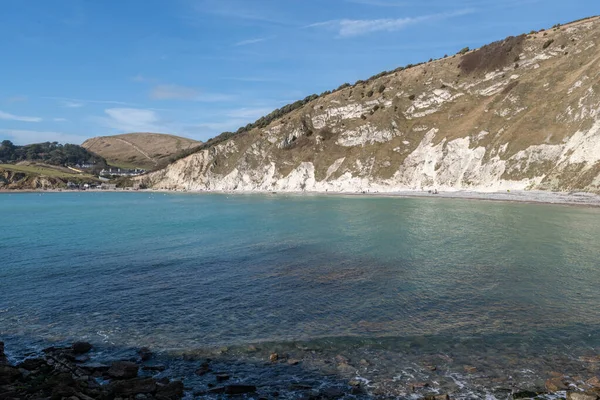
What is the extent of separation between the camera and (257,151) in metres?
132

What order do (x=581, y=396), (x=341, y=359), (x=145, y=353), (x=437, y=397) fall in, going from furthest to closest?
(x=145, y=353)
(x=341, y=359)
(x=437, y=397)
(x=581, y=396)

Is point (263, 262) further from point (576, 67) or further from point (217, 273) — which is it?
point (576, 67)

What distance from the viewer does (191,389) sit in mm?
9805

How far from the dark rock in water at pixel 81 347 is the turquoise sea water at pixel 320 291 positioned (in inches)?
22.8

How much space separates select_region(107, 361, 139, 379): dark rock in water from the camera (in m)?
10.3

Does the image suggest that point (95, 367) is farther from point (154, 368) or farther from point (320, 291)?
point (320, 291)

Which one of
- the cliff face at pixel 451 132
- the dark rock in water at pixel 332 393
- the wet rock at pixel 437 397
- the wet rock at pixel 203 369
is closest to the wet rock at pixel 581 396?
the wet rock at pixel 437 397

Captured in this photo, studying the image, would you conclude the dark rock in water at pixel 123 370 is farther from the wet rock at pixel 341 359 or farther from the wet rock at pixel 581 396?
the wet rock at pixel 581 396

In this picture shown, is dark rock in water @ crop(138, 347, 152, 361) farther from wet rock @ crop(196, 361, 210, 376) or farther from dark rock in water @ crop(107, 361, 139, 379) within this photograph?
wet rock @ crop(196, 361, 210, 376)

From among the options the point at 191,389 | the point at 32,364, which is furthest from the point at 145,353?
the point at 32,364

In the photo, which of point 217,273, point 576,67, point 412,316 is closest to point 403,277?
point 412,316

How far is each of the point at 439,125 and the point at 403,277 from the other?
3393 inches

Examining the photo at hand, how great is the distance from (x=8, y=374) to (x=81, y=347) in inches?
93.3

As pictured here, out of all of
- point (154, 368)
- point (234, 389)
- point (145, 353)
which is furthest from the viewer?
point (145, 353)
